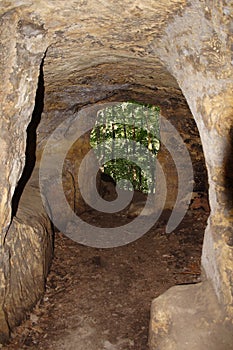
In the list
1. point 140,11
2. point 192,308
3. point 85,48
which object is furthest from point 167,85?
point 192,308

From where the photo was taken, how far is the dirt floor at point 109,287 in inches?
165

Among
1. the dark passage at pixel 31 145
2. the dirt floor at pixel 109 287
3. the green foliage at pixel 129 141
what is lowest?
the dirt floor at pixel 109 287

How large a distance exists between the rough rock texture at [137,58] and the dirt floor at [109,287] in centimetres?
51

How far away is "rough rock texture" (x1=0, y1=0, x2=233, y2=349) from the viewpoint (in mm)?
2980

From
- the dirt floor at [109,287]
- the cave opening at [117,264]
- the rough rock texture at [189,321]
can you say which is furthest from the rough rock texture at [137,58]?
the cave opening at [117,264]

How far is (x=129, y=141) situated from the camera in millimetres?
10703

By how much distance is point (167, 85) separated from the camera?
5617mm

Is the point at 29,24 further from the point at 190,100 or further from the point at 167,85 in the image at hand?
the point at 167,85

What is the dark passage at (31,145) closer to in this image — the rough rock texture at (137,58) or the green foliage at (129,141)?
the rough rock texture at (137,58)

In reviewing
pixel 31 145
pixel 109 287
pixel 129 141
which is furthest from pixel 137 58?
pixel 129 141

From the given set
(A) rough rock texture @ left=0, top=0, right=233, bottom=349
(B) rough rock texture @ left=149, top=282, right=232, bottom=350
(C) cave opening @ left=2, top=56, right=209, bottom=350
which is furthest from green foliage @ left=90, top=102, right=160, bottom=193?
(B) rough rock texture @ left=149, top=282, right=232, bottom=350

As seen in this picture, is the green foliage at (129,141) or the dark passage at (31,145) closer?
the dark passage at (31,145)

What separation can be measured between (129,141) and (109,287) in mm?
6002

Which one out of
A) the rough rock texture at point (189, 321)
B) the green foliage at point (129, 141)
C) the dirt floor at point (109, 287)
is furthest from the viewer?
the green foliage at point (129, 141)
